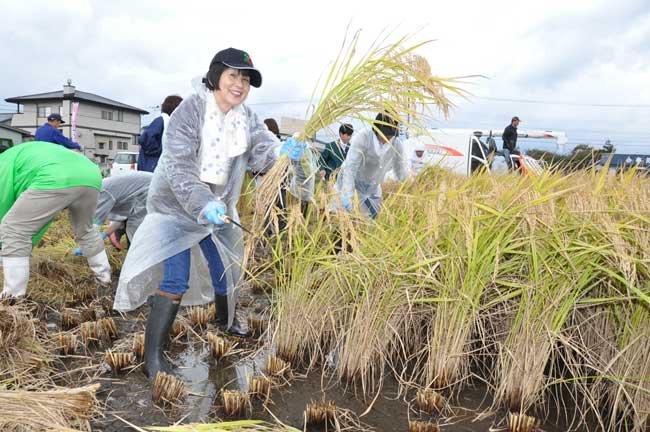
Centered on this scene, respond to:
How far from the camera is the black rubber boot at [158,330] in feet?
7.67

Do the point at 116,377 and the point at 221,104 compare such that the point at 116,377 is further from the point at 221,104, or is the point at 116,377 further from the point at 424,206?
the point at 424,206

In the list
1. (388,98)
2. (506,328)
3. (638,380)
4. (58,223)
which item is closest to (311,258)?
(388,98)

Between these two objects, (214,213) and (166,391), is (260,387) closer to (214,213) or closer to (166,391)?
(166,391)

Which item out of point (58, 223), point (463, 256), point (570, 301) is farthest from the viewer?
point (58, 223)

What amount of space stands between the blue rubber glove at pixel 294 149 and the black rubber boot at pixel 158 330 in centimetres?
93

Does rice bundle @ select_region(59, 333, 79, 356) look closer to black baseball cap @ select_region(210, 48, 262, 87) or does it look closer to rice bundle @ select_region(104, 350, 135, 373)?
rice bundle @ select_region(104, 350, 135, 373)

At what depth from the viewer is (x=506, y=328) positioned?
7.52ft

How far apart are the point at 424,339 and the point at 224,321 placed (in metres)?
1.26

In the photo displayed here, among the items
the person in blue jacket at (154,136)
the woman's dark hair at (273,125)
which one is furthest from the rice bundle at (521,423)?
the woman's dark hair at (273,125)

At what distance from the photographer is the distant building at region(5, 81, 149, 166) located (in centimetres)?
3912

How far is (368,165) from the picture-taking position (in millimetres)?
4363

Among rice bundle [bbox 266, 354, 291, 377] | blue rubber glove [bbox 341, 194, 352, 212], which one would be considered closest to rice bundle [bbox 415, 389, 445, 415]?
rice bundle [bbox 266, 354, 291, 377]

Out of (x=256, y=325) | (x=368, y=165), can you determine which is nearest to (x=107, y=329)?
(x=256, y=325)

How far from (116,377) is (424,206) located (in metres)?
1.71
